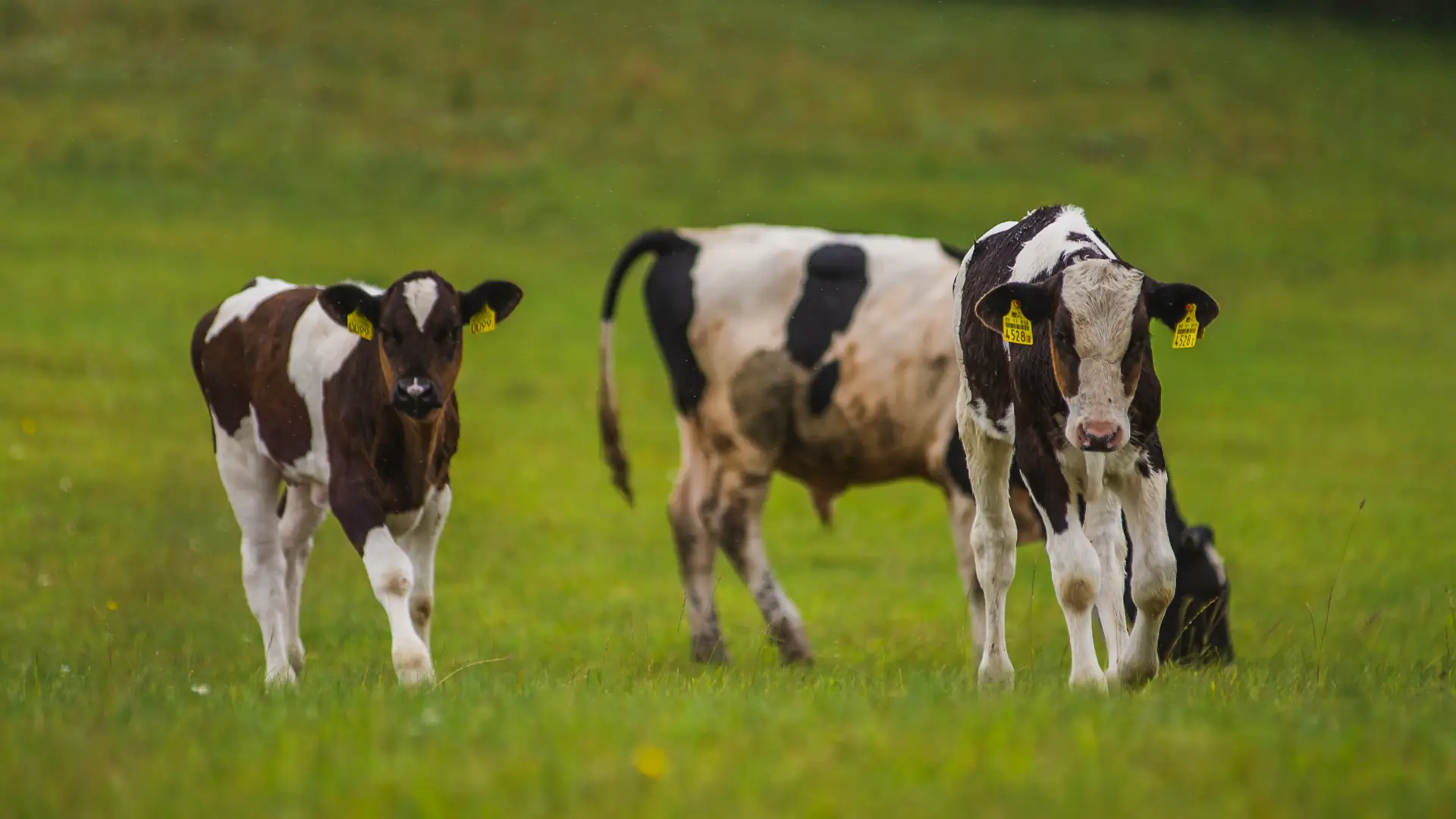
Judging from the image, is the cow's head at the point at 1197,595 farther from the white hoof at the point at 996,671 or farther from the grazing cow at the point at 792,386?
the white hoof at the point at 996,671

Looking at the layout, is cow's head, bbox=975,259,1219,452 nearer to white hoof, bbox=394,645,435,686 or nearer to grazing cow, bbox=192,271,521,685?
grazing cow, bbox=192,271,521,685

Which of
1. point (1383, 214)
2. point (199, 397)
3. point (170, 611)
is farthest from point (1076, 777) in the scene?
point (1383, 214)

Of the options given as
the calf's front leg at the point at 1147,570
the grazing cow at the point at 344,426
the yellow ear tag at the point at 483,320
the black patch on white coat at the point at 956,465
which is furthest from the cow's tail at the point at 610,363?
the calf's front leg at the point at 1147,570

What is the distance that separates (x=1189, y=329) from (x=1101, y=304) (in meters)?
0.54

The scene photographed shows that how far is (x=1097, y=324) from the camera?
22.4 ft

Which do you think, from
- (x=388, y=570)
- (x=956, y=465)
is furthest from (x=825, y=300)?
(x=388, y=570)

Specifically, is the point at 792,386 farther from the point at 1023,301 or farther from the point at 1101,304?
the point at 1101,304

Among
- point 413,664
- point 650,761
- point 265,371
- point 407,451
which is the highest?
point 265,371

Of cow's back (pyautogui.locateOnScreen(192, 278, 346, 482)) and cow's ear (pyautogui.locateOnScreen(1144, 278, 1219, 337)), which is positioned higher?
cow's ear (pyautogui.locateOnScreen(1144, 278, 1219, 337))

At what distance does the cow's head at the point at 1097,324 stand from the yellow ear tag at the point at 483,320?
249 centimetres

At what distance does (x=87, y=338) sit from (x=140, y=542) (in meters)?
10.8

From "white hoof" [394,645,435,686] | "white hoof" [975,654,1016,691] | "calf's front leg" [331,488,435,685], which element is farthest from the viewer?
"calf's front leg" [331,488,435,685]

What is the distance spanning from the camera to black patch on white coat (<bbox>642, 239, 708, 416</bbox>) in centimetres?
1135

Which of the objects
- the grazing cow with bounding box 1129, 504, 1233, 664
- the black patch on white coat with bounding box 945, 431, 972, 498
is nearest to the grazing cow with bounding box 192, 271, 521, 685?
the black patch on white coat with bounding box 945, 431, 972, 498
